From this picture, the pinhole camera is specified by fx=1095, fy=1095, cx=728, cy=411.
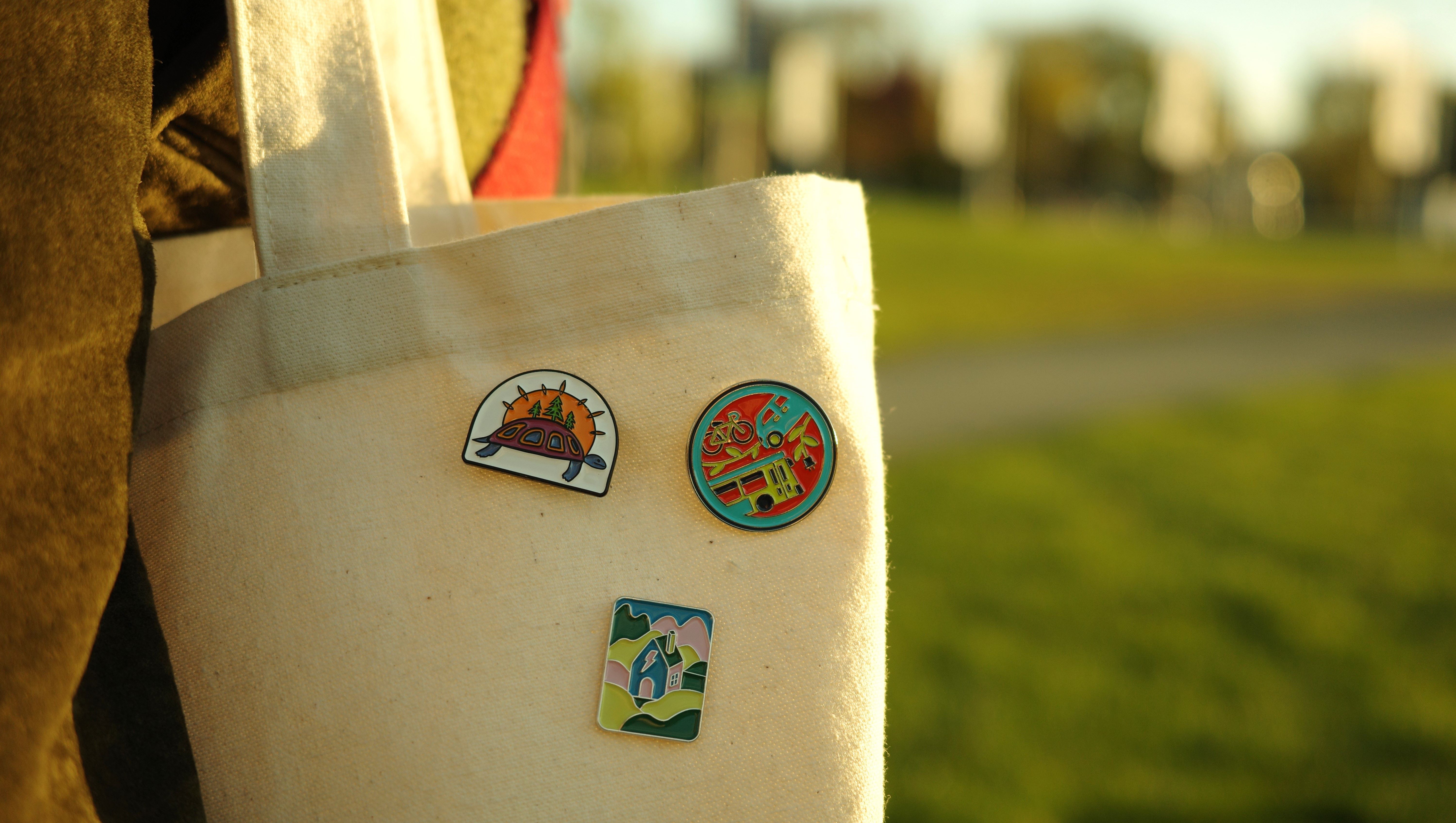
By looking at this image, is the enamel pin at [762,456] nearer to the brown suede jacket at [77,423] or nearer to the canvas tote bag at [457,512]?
the canvas tote bag at [457,512]

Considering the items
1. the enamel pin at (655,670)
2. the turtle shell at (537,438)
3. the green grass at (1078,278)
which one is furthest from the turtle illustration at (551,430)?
the green grass at (1078,278)

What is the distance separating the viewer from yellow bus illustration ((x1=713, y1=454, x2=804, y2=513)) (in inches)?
28.9

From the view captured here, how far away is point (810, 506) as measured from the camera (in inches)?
29.2

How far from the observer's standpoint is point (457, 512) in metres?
0.72

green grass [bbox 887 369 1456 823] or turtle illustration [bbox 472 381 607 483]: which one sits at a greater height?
turtle illustration [bbox 472 381 607 483]

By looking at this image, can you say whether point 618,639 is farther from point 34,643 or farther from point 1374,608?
point 1374,608

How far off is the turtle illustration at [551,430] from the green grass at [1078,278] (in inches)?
295

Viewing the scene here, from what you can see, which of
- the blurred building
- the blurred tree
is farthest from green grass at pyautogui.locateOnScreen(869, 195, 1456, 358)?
the blurred tree

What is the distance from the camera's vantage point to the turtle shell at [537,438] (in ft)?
2.35

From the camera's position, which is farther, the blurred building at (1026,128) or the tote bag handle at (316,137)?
the blurred building at (1026,128)

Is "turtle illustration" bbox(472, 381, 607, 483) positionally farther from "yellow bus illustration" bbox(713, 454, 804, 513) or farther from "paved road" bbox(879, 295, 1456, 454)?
"paved road" bbox(879, 295, 1456, 454)

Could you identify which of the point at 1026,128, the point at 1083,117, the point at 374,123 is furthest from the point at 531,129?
the point at 1083,117

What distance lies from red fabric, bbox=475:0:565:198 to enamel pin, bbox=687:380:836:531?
36cm

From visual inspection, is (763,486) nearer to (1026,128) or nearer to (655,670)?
(655,670)
